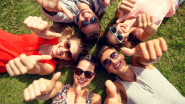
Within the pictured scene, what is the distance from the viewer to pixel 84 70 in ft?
10.0

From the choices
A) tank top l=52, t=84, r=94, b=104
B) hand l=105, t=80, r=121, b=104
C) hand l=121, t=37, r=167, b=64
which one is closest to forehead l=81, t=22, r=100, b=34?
hand l=121, t=37, r=167, b=64

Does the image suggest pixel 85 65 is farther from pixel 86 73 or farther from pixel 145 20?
pixel 145 20

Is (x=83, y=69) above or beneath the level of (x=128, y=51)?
beneath

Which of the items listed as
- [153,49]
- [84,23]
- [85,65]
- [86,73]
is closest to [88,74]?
[86,73]

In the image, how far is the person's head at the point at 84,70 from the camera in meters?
3.06

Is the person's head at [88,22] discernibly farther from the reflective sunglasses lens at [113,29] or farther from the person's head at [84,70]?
the person's head at [84,70]

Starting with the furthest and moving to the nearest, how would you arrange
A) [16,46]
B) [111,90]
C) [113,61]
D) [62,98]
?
[62,98], [16,46], [113,61], [111,90]

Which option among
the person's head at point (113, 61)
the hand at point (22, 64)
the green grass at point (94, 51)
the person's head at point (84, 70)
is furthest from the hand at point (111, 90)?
the hand at point (22, 64)

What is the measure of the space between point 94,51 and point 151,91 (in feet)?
8.00

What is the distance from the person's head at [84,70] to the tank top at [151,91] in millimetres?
1276

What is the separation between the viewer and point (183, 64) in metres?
3.87

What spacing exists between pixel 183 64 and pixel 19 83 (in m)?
6.61

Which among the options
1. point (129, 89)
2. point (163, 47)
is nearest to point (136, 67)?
point (129, 89)

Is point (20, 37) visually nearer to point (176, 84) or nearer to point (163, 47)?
point (163, 47)
